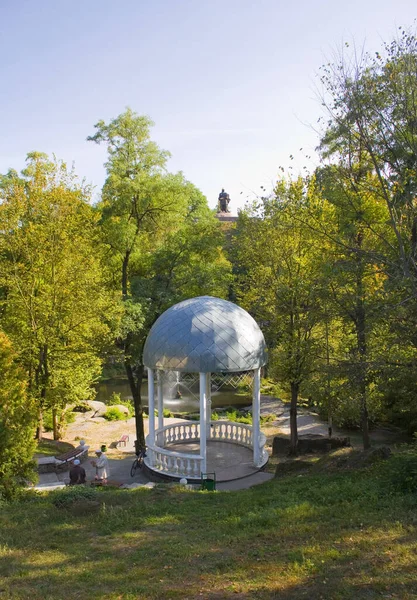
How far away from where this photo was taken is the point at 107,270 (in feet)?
65.6

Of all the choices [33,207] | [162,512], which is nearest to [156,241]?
[33,207]

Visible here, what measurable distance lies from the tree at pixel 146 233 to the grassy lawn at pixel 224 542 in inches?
335

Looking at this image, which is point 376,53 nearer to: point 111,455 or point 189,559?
point 189,559

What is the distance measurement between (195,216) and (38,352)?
845cm

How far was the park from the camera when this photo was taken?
275 inches

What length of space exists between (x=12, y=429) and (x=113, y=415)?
574 inches

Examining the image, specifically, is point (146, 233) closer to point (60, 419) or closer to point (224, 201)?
point (60, 419)

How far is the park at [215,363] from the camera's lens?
22.9 ft

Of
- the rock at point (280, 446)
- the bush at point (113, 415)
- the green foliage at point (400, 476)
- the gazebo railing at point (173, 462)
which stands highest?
the green foliage at point (400, 476)

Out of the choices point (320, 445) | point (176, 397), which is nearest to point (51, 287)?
point (320, 445)

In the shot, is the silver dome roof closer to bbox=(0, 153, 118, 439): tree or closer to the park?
the park

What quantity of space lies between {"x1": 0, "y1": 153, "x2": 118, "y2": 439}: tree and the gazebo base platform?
4.76 meters

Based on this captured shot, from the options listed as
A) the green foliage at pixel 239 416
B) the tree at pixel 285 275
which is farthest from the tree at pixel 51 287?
the green foliage at pixel 239 416

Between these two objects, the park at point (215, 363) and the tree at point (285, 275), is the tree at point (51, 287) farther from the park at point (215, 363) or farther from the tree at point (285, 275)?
the tree at point (285, 275)
